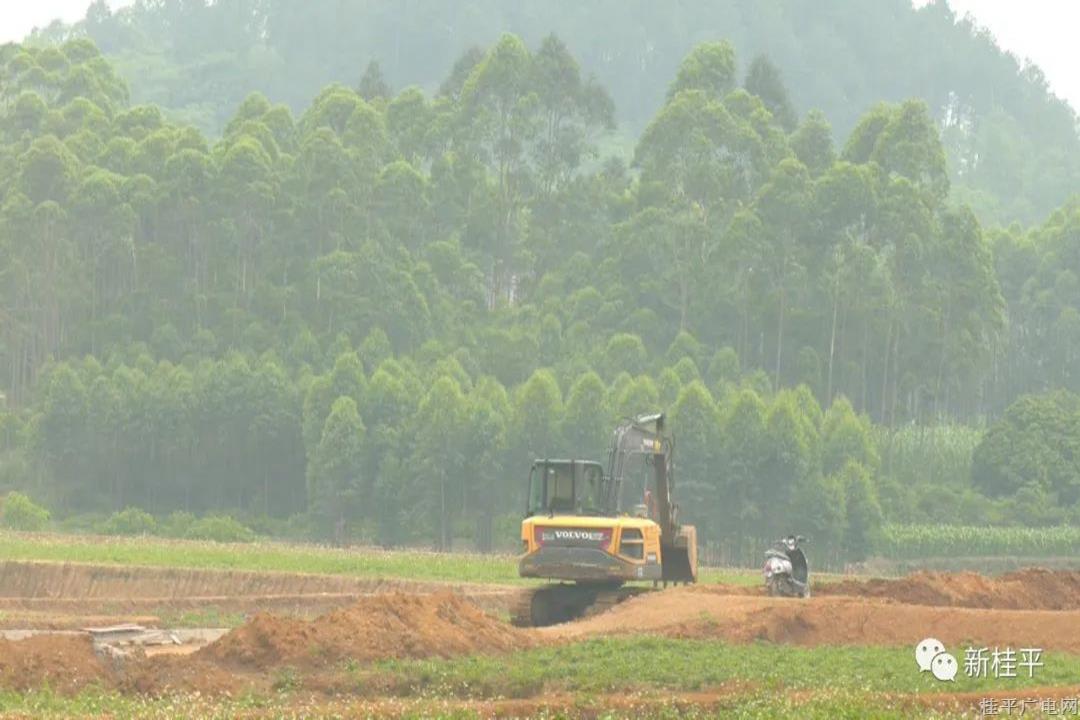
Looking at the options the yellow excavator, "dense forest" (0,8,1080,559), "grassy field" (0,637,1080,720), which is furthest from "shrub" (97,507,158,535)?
"grassy field" (0,637,1080,720)

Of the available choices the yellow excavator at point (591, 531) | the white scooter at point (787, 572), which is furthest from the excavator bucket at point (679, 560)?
the white scooter at point (787, 572)

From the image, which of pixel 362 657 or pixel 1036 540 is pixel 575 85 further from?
pixel 362 657

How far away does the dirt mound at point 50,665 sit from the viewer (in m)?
23.0

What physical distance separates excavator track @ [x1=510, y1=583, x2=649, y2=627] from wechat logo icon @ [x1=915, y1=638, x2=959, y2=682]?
8.80 metres

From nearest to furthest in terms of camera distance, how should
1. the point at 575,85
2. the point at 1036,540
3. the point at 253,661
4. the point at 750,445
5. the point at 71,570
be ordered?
1. the point at 253,661
2. the point at 71,570
3. the point at 750,445
4. the point at 1036,540
5. the point at 575,85

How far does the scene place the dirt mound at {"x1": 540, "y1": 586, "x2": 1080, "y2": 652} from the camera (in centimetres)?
2712

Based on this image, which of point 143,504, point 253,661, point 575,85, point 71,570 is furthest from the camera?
point 575,85

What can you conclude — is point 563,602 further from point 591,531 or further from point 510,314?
point 510,314

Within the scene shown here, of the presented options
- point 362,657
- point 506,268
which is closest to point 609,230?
point 506,268

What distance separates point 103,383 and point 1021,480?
35.0 metres

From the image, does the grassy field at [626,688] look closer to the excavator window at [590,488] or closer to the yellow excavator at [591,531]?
the yellow excavator at [591,531]

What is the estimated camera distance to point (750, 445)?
224 ft

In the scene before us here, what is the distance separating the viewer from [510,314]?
9056 cm

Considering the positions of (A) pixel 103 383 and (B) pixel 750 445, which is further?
(A) pixel 103 383
